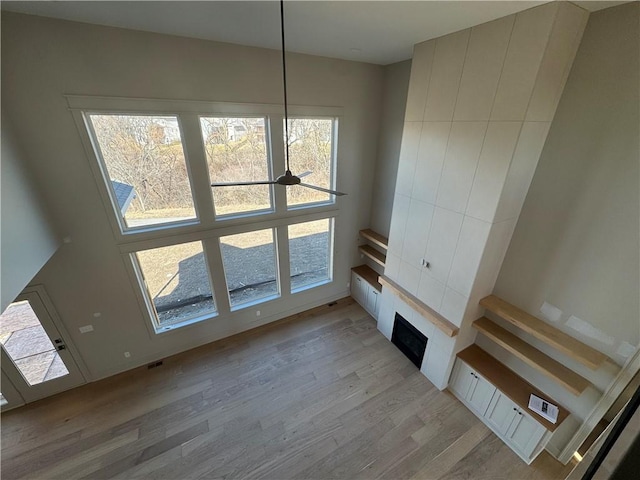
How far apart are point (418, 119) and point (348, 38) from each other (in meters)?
1.33

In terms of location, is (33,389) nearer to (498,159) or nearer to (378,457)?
(378,457)

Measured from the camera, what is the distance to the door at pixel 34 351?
11.3ft

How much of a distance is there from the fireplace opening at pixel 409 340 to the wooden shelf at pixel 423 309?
54 centimetres

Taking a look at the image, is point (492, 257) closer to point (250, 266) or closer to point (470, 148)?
point (470, 148)

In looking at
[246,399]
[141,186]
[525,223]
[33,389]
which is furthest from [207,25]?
[33,389]

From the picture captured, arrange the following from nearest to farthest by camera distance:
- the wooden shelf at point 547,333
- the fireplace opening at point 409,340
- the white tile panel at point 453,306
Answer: the wooden shelf at point 547,333 → the white tile panel at point 453,306 → the fireplace opening at point 409,340

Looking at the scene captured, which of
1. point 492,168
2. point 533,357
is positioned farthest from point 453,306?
point 492,168

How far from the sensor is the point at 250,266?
4.94 m

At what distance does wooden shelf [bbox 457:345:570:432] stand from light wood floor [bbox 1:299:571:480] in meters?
0.70

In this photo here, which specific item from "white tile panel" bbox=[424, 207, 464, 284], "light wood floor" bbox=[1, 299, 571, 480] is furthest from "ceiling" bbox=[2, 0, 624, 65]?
"light wood floor" bbox=[1, 299, 571, 480]

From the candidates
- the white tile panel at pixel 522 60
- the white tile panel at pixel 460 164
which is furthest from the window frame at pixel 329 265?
the white tile panel at pixel 522 60

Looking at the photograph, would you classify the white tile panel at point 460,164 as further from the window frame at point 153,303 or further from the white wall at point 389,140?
the window frame at point 153,303

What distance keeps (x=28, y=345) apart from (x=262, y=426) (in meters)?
3.44

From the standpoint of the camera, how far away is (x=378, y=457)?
3.26 metres
